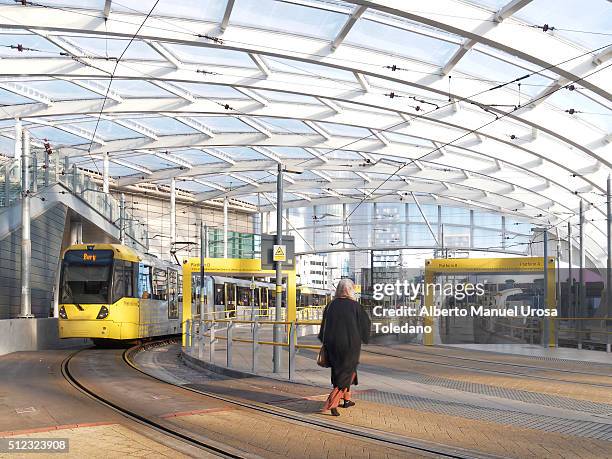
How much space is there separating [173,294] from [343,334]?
957 inches

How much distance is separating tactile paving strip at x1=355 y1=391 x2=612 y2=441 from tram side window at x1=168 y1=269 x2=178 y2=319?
2099 cm

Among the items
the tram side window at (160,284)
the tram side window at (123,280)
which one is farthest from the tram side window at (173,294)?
the tram side window at (123,280)

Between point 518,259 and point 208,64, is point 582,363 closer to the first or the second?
point 518,259

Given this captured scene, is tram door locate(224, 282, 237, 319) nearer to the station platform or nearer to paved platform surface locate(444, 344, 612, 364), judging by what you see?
paved platform surface locate(444, 344, 612, 364)

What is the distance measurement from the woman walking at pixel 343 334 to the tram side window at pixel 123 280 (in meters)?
15.5

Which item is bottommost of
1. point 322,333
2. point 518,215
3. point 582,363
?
point 582,363

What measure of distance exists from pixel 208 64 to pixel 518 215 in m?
41.2

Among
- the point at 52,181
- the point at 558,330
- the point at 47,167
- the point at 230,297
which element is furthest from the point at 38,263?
the point at 558,330

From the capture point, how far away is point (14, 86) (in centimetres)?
2944

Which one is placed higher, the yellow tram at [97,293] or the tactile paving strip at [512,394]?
the yellow tram at [97,293]

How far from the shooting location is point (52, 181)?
26250 millimetres

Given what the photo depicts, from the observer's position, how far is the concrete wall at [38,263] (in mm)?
26969

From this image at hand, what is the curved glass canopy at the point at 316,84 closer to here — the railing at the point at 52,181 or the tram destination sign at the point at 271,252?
the railing at the point at 52,181

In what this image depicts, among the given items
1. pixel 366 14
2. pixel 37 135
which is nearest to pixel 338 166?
pixel 37 135
